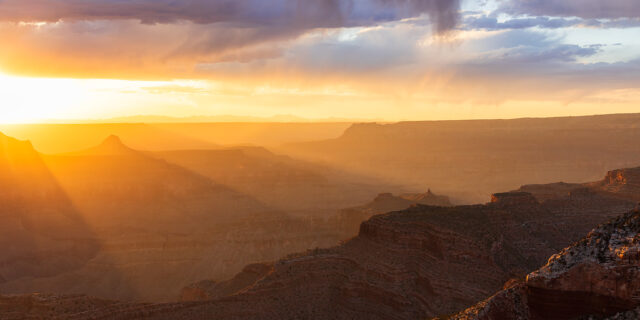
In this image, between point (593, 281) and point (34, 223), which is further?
point (34, 223)

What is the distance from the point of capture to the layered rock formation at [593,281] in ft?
50.7

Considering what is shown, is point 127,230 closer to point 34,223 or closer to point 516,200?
point 34,223

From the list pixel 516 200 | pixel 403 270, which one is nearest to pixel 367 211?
pixel 516 200

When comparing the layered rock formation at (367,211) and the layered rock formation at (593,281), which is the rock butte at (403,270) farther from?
the layered rock formation at (367,211)

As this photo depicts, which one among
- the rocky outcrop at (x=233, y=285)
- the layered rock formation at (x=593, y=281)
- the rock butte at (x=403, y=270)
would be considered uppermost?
the layered rock formation at (x=593, y=281)

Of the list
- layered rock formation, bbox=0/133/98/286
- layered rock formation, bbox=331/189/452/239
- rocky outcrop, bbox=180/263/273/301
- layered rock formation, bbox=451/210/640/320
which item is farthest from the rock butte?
layered rock formation, bbox=0/133/98/286

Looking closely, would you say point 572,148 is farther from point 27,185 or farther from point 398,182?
point 27,185

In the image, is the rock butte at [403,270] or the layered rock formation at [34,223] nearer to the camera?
the rock butte at [403,270]

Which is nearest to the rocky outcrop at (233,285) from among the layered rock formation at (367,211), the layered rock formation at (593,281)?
the layered rock formation at (593,281)

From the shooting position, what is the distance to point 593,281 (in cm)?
1608

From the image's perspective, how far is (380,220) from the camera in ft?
165

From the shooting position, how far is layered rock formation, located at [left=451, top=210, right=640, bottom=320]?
15.5 metres

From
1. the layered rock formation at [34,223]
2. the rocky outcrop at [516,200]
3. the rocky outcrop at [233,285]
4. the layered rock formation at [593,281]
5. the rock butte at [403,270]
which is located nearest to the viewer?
the layered rock formation at [593,281]

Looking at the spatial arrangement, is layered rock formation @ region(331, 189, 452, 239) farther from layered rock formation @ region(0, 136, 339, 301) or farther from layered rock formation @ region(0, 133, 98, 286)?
layered rock formation @ region(0, 133, 98, 286)
